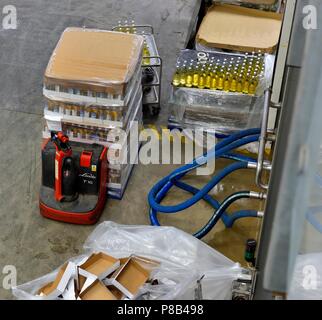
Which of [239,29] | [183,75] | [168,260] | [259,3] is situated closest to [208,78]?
[183,75]

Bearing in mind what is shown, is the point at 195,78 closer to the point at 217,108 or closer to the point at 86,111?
the point at 217,108

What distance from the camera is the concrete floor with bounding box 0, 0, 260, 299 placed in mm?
2494

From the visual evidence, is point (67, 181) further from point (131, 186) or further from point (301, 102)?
point (301, 102)

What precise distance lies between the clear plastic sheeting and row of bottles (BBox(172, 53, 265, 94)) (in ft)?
0.11

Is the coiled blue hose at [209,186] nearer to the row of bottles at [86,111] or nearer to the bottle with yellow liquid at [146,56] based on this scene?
the row of bottles at [86,111]

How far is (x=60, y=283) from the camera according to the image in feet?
6.54

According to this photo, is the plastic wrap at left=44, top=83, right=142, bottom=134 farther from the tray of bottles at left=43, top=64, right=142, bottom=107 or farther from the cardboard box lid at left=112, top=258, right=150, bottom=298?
the cardboard box lid at left=112, top=258, right=150, bottom=298

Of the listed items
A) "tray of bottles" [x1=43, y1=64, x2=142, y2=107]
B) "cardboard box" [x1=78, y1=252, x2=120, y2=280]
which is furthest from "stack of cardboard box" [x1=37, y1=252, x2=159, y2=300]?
"tray of bottles" [x1=43, y1=64, x2=142, y2=107]

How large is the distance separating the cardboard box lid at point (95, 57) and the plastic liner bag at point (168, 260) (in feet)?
2.27

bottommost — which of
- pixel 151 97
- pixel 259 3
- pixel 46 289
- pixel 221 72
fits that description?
pixel 46 289

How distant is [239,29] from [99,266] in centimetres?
179

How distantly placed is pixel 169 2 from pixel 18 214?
2.29 metres
